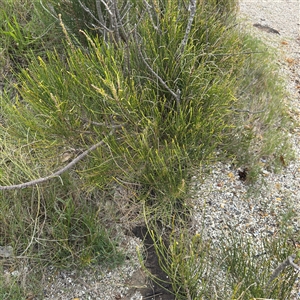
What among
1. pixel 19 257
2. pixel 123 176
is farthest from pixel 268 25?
pixel 19 257

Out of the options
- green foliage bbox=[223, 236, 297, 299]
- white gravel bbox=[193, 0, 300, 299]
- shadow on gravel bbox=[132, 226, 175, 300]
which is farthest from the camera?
white gravel bbox=[193, 0, 300, 299]

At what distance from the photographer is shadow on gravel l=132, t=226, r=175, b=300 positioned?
2031 mm

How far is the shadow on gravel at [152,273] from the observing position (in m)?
2.03

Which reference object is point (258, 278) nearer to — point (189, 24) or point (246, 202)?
point (246, 202)

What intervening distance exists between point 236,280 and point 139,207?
0.78m

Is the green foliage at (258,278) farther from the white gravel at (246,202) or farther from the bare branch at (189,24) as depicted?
the bare branch at (189,24)

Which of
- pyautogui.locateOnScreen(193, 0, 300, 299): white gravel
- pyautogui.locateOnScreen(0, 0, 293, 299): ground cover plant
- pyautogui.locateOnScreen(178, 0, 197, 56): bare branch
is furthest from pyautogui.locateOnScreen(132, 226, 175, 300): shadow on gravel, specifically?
pyautogui.locateOnScreen(178, 0, 197, 56): bare branch

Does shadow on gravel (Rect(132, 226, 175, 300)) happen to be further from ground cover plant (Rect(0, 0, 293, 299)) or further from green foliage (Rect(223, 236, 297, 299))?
green foliage (Rect(223, 236, 297, 299))

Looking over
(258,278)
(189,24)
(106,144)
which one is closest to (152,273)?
(258,278)

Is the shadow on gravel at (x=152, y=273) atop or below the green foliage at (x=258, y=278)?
below

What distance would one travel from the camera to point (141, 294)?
6.74 feet

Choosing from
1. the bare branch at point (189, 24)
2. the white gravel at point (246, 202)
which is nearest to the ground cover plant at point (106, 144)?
the bare branch at point (189, 24)

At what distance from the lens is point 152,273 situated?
2121 millimetres

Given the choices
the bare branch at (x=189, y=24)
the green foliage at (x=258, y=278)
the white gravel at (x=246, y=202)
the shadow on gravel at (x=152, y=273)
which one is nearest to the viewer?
the green foliage at (x=258, y=278)
